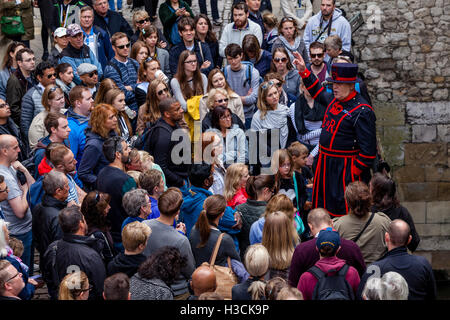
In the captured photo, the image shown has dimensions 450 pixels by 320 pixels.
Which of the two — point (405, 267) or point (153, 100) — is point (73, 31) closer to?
point (153, 100)

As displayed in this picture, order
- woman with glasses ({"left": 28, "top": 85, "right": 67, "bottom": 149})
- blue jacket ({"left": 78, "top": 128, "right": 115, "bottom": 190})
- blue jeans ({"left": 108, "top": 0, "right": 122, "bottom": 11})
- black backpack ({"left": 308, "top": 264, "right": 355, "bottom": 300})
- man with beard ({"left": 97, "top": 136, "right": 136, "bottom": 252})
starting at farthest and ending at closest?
1. blue jeans ({"left": 108, "top": 0, "right": 122, "bottom": 11})
2. woman with glasses ({"left": 28, "top": 85, "right": 67, "bottom": 149})
3. blue jacket ({"left": 78, "top": 128, "right": 115, "bottom": 190})
4. man with beard ({"left": 97, "top": 136, "right": 136, "bottom": 252})
5. black backpack ({"left": 308, "top": 264, "right": 355, "bottom": 300})

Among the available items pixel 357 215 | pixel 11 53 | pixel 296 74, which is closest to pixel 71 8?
pixel 11 53

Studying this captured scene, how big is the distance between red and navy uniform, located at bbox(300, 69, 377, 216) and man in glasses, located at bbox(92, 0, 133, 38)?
15.8 feet

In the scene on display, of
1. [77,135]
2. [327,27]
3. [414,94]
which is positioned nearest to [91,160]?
[77,135]

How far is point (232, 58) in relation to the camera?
29.6 ft

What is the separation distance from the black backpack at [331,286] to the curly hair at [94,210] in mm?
1804

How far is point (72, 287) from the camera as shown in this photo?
15.5ft

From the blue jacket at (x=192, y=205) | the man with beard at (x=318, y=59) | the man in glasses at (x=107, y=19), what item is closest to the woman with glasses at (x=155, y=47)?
the man in glasses at (x=107, y=19)

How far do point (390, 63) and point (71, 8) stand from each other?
18.2 feet

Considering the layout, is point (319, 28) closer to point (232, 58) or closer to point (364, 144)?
point (232, 58)

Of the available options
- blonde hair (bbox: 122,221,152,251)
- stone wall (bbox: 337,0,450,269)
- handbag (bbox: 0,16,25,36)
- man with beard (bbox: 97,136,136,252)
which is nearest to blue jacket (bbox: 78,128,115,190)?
man with beard (bbox: 97,136,136,252)

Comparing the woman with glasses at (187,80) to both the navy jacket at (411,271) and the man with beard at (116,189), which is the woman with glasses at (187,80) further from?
the navy jacket at (411,271)

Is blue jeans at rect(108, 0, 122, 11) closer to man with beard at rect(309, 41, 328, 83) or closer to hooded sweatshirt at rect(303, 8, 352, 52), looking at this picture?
hooded sweatshirt at rect(303, 8, 352, 52)

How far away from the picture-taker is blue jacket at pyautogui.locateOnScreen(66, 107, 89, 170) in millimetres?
7309
